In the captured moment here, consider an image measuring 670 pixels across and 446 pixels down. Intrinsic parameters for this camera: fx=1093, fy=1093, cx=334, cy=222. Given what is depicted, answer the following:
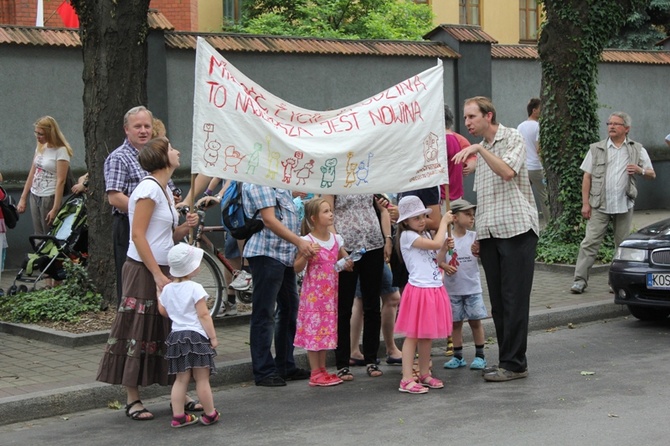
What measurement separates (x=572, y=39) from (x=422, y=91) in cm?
675

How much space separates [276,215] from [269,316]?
75cm

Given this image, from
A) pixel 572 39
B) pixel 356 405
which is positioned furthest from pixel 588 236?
pixel 356 405

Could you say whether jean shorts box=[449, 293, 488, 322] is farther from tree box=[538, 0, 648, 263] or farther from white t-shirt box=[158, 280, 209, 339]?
tree box=[538, 0, 648, 263]

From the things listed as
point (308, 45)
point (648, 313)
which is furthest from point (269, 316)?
point (308, 45)

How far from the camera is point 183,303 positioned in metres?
6.79

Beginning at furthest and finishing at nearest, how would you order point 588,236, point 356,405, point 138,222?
point 588,236 → point 356,405 → point 138,222

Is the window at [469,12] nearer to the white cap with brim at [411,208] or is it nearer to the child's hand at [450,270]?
the child's hand at [450,270]

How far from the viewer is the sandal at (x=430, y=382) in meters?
7.87

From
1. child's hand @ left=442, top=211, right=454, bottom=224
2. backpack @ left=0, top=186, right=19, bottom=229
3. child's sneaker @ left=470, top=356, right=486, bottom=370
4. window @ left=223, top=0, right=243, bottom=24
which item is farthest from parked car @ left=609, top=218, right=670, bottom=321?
window @ left=223, top=0, right=243, bottom=24

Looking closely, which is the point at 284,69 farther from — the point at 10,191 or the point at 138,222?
the point at 138,222

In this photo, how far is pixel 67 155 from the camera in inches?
490

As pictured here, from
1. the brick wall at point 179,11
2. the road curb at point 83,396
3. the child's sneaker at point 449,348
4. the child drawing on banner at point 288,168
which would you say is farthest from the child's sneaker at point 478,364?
the brick wall at point 179,11

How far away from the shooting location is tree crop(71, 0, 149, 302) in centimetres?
999

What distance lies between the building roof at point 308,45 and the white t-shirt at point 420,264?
8.57 m
